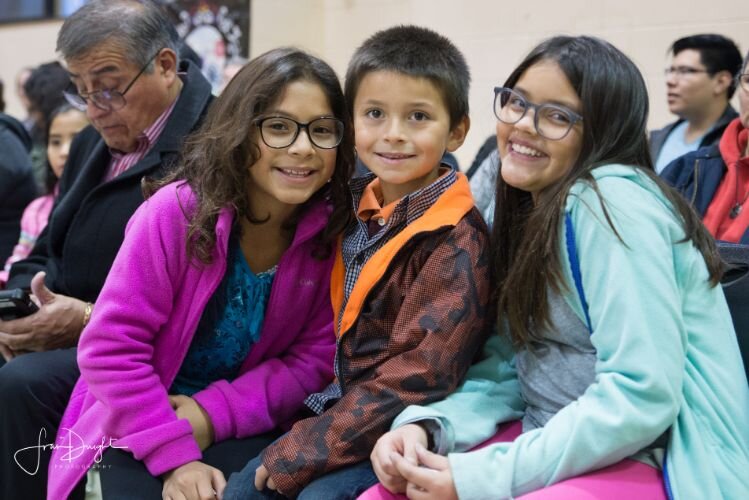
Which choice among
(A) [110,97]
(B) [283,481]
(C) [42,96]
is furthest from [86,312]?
(C) [42,96]

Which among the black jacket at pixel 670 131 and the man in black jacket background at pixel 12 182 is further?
the black jacket at pixel 670 131

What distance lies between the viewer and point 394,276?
153 centimetres

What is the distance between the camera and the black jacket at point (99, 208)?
6.79ft

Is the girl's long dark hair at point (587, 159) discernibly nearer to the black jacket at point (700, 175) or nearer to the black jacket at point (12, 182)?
the black jacket at point (700, 175)

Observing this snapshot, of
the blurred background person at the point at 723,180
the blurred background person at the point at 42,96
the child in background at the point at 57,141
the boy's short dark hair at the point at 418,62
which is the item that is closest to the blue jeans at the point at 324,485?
the boy's short dark hair at the point at 418,62

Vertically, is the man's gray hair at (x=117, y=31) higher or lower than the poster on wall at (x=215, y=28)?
higher

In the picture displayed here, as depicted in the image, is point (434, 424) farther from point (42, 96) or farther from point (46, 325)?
point (42, 96)

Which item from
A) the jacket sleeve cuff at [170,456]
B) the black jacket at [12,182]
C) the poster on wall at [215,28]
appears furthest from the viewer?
the poster on wall at [215,28]

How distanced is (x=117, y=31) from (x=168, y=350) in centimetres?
94

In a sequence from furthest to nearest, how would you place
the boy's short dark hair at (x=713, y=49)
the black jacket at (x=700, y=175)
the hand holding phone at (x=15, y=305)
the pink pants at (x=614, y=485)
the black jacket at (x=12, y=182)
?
the boy's short dark hair at (x=713, y=49) → the black jacket at (x=12, y=182) → the black jacket at (x=700, y=175) → the hand holding phone at (x=15, y=305) → the pink pants at (x=614, y=485)

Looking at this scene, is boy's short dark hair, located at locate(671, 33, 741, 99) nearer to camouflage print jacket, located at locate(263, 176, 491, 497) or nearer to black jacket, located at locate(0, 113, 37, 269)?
camouflage print jacket, located at locate(263, 176, 491, 497)

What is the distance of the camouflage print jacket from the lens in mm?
1438

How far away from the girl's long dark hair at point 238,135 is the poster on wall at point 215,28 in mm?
3410

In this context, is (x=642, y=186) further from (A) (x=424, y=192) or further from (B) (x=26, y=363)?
(B) (x=26, y=363)
